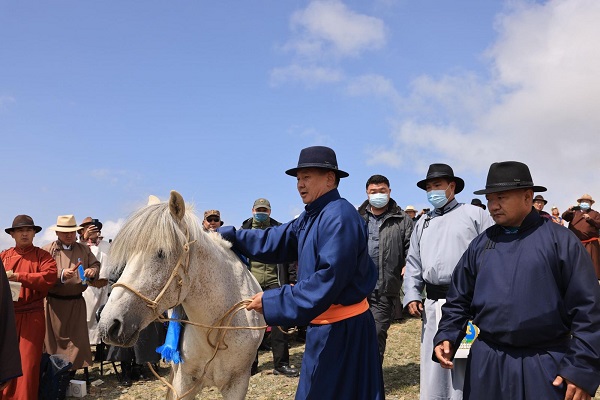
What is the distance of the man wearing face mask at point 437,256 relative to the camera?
4348 mm

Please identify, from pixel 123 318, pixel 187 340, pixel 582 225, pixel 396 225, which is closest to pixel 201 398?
pixel 187 340

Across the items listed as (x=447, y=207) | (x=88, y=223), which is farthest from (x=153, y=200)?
(x=88, y=223)

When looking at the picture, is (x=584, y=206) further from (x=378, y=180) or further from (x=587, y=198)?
(x=378, y=180)

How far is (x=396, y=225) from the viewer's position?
6.59 metres

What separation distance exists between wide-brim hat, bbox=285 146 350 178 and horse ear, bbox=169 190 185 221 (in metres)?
0.83

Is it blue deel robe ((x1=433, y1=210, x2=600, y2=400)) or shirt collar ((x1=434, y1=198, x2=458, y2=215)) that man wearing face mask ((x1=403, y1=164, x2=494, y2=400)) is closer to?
shirt collar ((x1=434, y1=198, x2=458, y2=215))

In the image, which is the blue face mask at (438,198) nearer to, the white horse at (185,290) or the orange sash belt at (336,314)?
the white horse at (185,290)

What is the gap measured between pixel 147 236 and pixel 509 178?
230cm

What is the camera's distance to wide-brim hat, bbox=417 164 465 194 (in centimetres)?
477

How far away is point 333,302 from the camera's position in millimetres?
2807

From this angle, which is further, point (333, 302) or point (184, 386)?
point (184, 386)

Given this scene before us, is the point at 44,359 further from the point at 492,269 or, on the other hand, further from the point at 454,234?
the point at 492,269

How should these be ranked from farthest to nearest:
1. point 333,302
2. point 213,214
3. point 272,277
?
point 213,214 < point 272,277 < point 333,302

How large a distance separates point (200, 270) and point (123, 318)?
71cm
